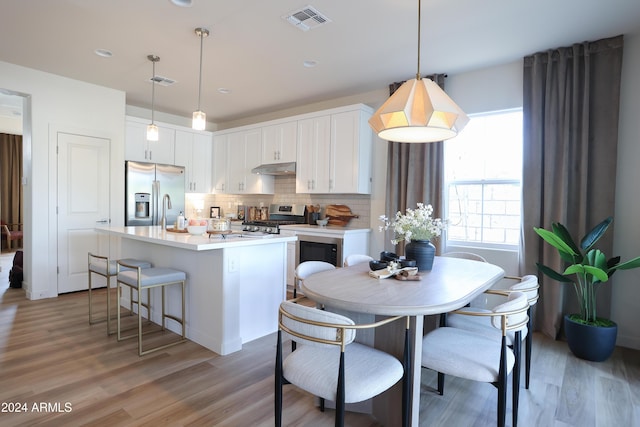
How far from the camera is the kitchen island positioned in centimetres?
285

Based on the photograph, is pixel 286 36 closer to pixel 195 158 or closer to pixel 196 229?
pixel 196 229

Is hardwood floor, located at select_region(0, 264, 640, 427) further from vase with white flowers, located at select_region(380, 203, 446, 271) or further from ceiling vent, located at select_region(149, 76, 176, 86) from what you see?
ceiling vent, located at select_region(149, 76, 176, 86)

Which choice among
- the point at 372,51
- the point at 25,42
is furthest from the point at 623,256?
the point at 25,42

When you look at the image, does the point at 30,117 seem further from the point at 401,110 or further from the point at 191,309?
the point at 401,110

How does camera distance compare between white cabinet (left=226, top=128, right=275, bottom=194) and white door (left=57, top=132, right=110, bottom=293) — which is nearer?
white door (left=57, top=132, right=110, bottom=293)

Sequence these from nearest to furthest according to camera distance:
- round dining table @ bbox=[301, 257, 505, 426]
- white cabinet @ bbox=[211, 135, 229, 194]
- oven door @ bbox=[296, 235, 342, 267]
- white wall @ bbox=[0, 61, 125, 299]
→ round dining table @ bbox=[301, 257, 505, 426], white wall @ bbox=[0, 61, 125, 299], oven door @ bbox=[296, 235, 342, 267], white cabinet @ bbox=[211, 135, 229, 194]

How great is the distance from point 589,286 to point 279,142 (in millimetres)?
4189

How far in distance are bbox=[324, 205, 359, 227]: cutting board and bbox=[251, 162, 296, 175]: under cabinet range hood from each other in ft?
2.76

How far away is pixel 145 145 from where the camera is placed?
Answer: 217 inches

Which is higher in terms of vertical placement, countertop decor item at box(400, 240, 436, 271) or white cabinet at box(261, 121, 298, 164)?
white cabinet at box(261, 121, 298, 164)

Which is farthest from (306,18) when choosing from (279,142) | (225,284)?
(279,142)

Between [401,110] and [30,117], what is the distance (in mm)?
4664

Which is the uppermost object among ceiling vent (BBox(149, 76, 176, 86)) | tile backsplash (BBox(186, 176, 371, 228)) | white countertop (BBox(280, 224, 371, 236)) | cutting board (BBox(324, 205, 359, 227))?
ceiling vent (BBox(149, 76, 176, 86))

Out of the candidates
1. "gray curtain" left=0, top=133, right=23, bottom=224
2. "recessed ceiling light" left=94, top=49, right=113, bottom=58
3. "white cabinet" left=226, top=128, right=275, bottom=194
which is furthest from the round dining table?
"gray curtain" left=0, top=133, right=23, bottom=224
